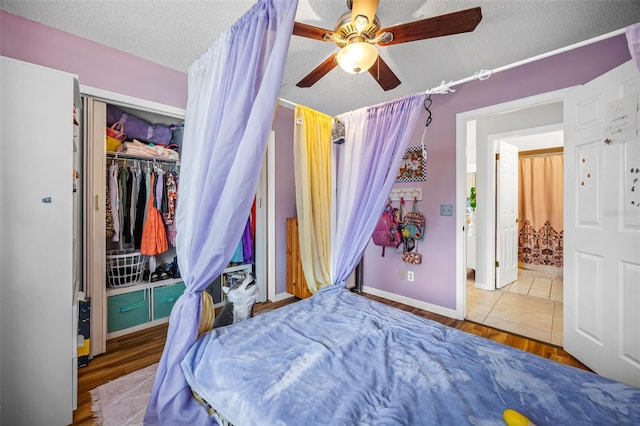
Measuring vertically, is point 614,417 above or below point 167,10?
below

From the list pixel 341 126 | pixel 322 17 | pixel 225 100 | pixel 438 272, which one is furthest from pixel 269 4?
pixel 438 272

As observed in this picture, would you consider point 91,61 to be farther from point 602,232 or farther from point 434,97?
point 602,232

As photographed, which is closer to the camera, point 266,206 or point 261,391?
point 261,391

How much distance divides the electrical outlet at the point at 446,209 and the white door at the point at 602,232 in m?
0.92

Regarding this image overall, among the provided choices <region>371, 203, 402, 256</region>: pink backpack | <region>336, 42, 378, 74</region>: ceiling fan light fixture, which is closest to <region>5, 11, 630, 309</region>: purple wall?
<region>371, 203, 402, 256</region>: pink backpack

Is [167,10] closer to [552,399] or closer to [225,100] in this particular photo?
[225,100]

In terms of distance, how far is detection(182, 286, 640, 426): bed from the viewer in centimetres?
90

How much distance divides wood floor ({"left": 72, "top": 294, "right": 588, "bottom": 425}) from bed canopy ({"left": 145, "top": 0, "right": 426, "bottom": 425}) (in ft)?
2.37

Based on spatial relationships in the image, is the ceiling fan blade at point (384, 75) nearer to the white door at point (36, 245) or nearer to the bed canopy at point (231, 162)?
the bed canopy at point (231, 162)

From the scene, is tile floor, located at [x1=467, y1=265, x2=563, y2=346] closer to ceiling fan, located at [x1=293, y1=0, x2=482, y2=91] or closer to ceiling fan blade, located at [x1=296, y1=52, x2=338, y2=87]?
ceiling fan, located at [x1=293, y1=0, x2=482, y2=91]

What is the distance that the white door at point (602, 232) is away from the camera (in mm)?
1664

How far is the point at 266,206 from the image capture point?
325 cm

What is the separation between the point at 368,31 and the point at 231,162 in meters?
1.08

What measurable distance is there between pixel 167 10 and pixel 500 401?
2.75 meters
